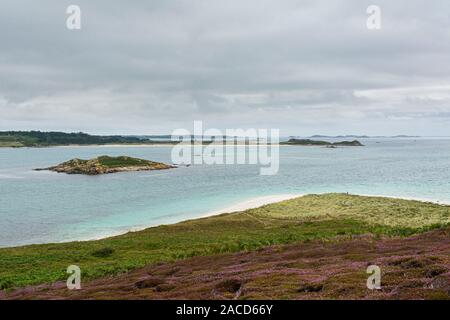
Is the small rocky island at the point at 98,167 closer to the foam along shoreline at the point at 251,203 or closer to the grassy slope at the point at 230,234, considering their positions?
the foam along shoreline at the point at 251,203

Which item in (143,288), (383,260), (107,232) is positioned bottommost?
(107,232)

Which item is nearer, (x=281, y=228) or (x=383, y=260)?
(x=383, y=260)

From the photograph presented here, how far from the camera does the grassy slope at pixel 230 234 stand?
41.9 m

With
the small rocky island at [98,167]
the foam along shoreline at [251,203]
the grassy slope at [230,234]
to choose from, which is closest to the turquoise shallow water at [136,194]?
the foam along shoreline at [251,203]

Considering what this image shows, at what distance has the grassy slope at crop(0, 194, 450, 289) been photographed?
41875 millimetres

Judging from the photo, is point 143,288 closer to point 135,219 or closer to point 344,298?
point 344,298

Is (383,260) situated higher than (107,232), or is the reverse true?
(383,260)

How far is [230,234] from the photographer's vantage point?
59125 millimetres

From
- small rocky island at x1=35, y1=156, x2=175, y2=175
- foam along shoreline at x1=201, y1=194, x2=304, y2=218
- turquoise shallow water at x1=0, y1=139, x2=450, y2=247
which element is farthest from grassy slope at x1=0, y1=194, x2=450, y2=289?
small rocky island at x1=35, y1=156, x2=175, y2=175

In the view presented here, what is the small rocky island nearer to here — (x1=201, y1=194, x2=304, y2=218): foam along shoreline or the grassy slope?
(x1=201, y1=194, x2=304, y2=218): foam along shoreline

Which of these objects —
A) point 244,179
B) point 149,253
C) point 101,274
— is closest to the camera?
point 101,274

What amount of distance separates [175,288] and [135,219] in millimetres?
58841

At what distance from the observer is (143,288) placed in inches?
1023
